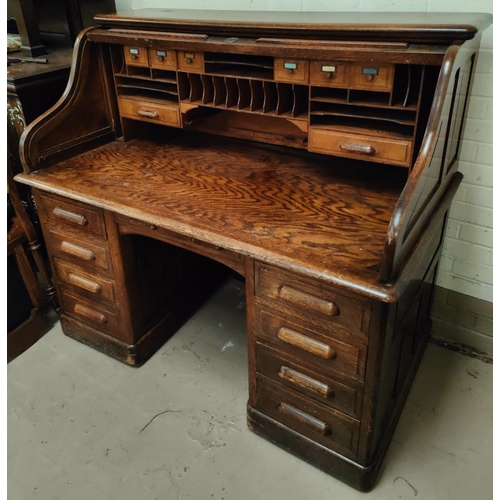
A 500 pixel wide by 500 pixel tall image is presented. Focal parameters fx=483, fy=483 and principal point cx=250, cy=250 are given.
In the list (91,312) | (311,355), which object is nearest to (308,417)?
(311,355)

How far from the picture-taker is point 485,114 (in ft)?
5.56

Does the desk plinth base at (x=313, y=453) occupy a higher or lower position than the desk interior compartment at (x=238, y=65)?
lower

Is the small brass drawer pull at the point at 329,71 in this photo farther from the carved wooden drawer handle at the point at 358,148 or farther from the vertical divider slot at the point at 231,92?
the vertical divider slot at the point at 231,92

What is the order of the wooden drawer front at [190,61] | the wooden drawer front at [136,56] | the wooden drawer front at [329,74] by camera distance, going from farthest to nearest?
the wooden drawer front at [136,56] < the wooden drawer front at [190,61] < the wooden drawer front at [329,74]

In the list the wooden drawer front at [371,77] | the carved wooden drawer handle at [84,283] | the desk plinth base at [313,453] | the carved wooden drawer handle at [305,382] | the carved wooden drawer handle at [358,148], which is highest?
the wooden drawer front at [371,77]

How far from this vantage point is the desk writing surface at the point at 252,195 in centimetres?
131

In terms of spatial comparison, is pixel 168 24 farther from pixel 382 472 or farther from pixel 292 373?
pixel 382 472

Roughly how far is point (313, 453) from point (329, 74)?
1.23 metres

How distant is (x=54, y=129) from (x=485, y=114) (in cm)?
158

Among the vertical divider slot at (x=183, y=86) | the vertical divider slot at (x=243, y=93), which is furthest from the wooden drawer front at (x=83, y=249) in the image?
the vertical divider slot at (x=243, y=93)

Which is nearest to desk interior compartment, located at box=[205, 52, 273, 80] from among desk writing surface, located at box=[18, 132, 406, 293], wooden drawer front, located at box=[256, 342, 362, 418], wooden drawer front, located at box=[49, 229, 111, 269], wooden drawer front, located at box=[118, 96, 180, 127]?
wooden drawer front, located at box=[118, 96, 180, 127]

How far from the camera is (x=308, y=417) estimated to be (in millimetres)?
1586

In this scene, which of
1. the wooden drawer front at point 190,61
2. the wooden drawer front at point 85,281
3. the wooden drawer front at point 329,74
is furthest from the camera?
the wooden drawer front at point 85,281

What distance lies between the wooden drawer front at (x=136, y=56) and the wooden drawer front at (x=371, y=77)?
0.78 meters
